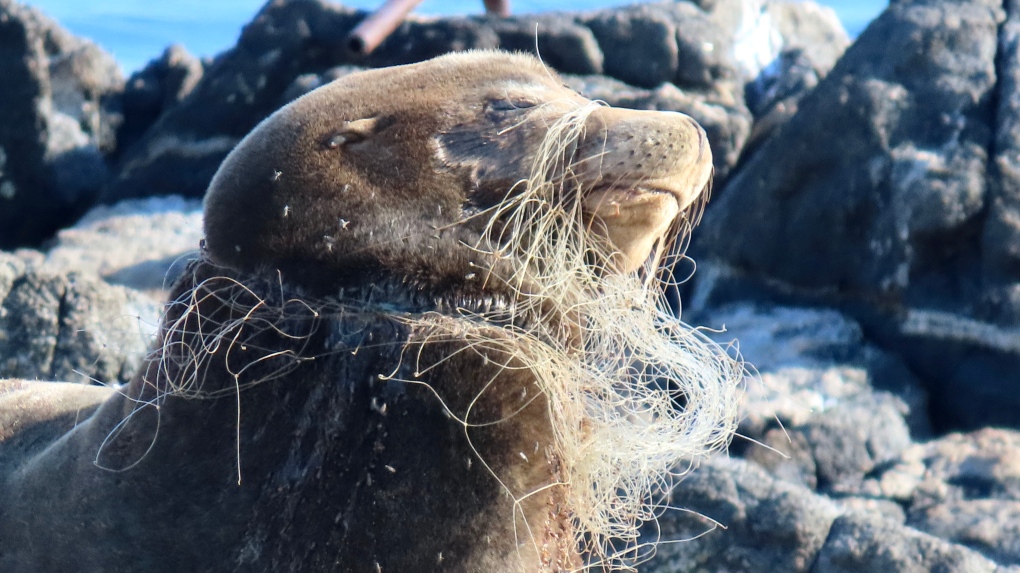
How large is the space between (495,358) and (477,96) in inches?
23.1

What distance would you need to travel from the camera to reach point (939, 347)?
6270 mm

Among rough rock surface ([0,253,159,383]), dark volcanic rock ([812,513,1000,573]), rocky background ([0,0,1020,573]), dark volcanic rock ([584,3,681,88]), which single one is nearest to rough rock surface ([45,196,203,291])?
rocky background ([0,0,1020,573])

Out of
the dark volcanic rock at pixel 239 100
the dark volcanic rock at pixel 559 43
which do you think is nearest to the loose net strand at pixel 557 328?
the dark volcanic rock at pixel 559 43

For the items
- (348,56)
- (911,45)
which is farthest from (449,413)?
(348,56)

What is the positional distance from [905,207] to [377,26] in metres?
4.91

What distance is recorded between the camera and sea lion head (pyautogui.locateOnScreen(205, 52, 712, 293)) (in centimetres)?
208

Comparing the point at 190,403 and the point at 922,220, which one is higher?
the point at 190,403

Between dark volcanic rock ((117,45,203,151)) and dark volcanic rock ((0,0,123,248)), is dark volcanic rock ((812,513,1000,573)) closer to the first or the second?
dark volcanic rock ((0,0,123,248))

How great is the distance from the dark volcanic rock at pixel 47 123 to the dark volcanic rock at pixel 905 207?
6052 mm

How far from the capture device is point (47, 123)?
952 centimetres

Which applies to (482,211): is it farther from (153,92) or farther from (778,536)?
(153,92)

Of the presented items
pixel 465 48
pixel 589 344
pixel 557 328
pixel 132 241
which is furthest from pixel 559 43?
pixel 557 328

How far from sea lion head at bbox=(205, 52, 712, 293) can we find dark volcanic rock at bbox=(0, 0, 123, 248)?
316 inches

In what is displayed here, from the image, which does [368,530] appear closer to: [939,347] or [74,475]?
[74,475]
